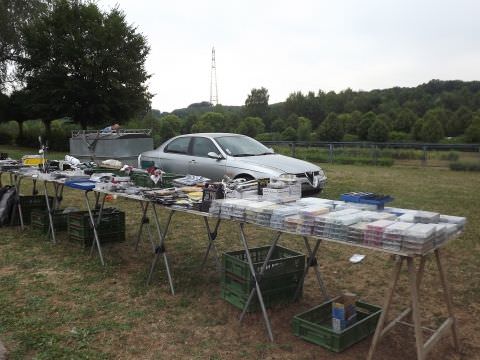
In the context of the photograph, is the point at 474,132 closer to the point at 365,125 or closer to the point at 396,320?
the point at 365,125

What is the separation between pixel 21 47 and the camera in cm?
2227

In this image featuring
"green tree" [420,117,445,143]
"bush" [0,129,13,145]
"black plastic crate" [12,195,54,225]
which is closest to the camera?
"black plastic crate" [12,195,54,225]

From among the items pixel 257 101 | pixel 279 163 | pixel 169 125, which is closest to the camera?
pixel 279 163

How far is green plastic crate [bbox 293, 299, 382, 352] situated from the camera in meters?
3.15

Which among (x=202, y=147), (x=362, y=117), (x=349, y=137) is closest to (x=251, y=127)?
(x=349, y=137)

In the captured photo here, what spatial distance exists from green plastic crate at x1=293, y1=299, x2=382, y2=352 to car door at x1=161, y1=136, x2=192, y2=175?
572cm

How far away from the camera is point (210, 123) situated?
54.3m

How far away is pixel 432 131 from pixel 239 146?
32260mm

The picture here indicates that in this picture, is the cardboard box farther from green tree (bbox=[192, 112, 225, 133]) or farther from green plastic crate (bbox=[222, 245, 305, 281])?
green tree (bbox=[192, 112, 225, 133])

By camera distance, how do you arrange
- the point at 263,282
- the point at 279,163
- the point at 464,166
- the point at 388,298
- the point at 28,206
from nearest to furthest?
the point at 388,298 → the point at 263,282 → the point at 28,206 → the point at 279,163 → the point at 464,166

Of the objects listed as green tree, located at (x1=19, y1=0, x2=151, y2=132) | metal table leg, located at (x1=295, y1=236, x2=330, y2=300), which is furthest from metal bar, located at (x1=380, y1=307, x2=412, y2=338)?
green tree, located at (x1=19, y1=0, x2=151, y2=132)

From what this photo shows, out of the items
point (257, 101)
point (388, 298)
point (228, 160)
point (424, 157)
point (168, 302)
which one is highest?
point (257, 101)

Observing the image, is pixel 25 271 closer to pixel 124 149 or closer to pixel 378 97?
pixel 124 149

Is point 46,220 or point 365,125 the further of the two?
point 365,125
